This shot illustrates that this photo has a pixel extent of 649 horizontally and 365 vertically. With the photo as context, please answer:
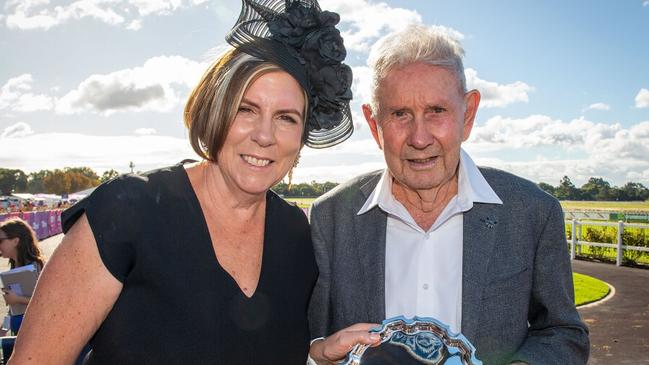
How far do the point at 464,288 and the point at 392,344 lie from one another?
57cm

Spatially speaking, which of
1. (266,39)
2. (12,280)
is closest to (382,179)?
(266,39)

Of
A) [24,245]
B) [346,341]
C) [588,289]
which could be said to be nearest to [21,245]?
[24,245]

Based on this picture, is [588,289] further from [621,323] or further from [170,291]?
[170,291]

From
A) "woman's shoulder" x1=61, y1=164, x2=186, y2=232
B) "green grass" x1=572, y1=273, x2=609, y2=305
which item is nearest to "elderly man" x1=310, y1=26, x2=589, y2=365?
"woman's shoulder" x1=61, y1=164, x2=186, y2=232

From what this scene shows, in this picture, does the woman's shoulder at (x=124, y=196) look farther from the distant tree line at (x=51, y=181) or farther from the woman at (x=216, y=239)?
the distant tree line at (x=51, y=181)

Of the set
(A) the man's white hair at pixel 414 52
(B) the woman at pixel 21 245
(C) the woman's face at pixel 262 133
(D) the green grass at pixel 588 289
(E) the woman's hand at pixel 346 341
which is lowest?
(D) the green grass at pixel 588 289

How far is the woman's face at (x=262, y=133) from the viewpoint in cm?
256

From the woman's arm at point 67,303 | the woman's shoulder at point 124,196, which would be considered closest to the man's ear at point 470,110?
the woman's shoulder at point 124,196

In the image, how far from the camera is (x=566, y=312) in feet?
8.58

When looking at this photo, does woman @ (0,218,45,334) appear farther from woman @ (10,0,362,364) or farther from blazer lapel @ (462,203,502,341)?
blazer lapel @ (462,203,502,341)

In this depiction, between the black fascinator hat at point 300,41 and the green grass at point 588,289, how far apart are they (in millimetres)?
10910

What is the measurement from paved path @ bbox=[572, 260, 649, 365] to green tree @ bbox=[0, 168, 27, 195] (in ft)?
518

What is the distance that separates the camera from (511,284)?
A: 2648 mm

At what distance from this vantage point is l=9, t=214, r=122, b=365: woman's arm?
2143 mm
